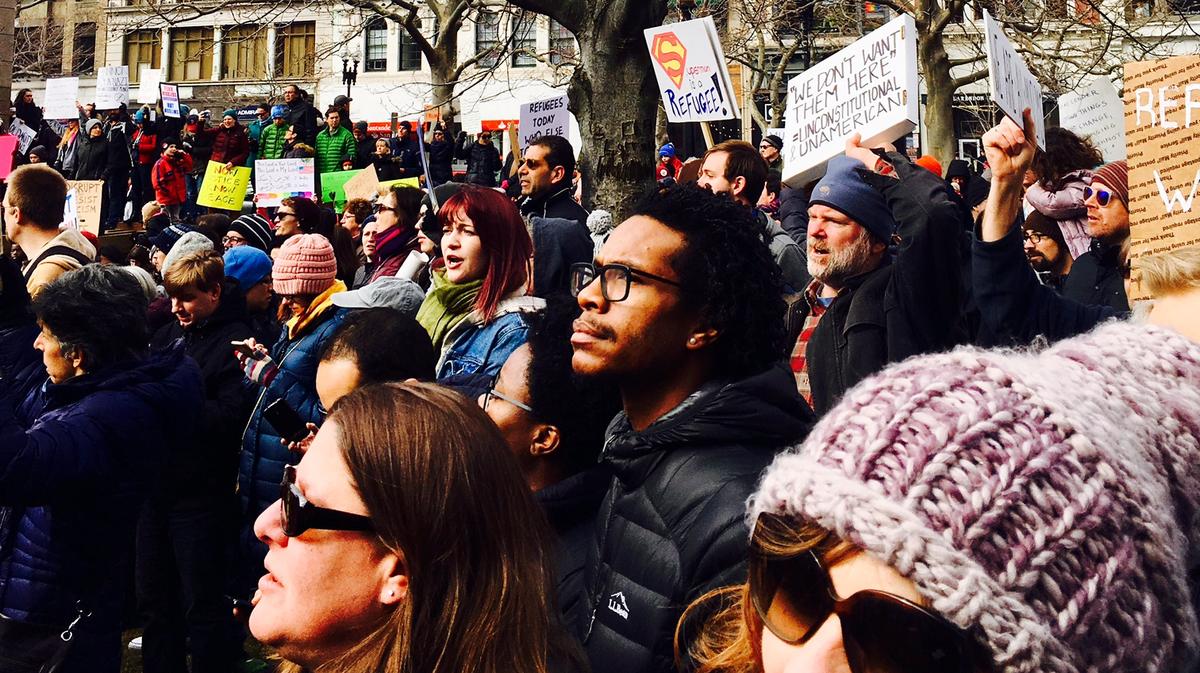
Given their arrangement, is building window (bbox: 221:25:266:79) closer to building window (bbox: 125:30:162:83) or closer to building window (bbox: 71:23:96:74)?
building window (bbox: 125:30:162:83)

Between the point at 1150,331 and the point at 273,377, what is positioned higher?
the point at 1150,331

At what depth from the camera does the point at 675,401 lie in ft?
9.17

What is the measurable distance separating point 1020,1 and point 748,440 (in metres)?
19.3

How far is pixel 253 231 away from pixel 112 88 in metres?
16.4

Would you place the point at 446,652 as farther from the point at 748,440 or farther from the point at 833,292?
the point at 833,292

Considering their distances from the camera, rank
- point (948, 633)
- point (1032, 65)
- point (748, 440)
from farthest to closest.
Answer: point (1032, 65) → point (748, 440) → point (948, 633)

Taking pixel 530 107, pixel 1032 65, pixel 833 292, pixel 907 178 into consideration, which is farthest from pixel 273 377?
pixel 1032 65

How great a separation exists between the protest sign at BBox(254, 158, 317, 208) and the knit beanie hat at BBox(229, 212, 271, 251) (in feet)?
19.1

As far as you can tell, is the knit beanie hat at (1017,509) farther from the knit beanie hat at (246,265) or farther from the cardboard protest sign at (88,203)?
the cardboard protest sign at (88,203)

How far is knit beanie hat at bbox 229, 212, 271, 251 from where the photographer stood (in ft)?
25.0

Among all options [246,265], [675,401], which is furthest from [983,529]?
[246,265]

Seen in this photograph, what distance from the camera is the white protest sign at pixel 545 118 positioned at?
31.2ft

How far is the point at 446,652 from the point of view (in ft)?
6.00

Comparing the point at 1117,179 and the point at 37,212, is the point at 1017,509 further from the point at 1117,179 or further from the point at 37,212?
the point at 37,212
